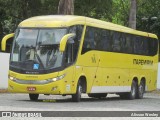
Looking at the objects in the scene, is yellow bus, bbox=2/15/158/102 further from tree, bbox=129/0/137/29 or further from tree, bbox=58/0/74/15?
tree, bbox=129/0/137/29

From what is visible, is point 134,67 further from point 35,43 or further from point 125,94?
point 35,43

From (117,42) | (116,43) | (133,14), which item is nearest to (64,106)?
A: (116,43)

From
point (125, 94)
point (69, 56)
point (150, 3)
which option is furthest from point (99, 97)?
point (150, 3)

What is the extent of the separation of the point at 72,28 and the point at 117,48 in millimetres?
5035

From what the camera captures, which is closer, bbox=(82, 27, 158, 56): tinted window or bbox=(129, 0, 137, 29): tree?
bbox=(82, 27, 158, 56): tinted window

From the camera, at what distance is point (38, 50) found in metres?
22.7

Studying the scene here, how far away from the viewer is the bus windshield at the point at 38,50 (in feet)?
74.1

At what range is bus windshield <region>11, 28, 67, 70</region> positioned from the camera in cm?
2258

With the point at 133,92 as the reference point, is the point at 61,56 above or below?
above

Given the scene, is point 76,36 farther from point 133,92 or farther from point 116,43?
point 133,92

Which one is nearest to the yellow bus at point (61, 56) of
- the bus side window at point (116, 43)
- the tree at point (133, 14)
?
the bus side window at point (116, 43)

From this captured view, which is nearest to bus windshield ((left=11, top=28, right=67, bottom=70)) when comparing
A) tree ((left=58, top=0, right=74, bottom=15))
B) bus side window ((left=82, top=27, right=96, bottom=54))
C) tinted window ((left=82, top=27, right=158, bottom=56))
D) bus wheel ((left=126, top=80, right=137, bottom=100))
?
bus side window ((left=82, top=27, right=96, bottom=54))

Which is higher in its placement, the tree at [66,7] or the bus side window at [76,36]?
the tree at [66,7]

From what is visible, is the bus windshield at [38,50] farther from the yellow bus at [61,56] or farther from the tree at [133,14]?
the tree at [133,14]
